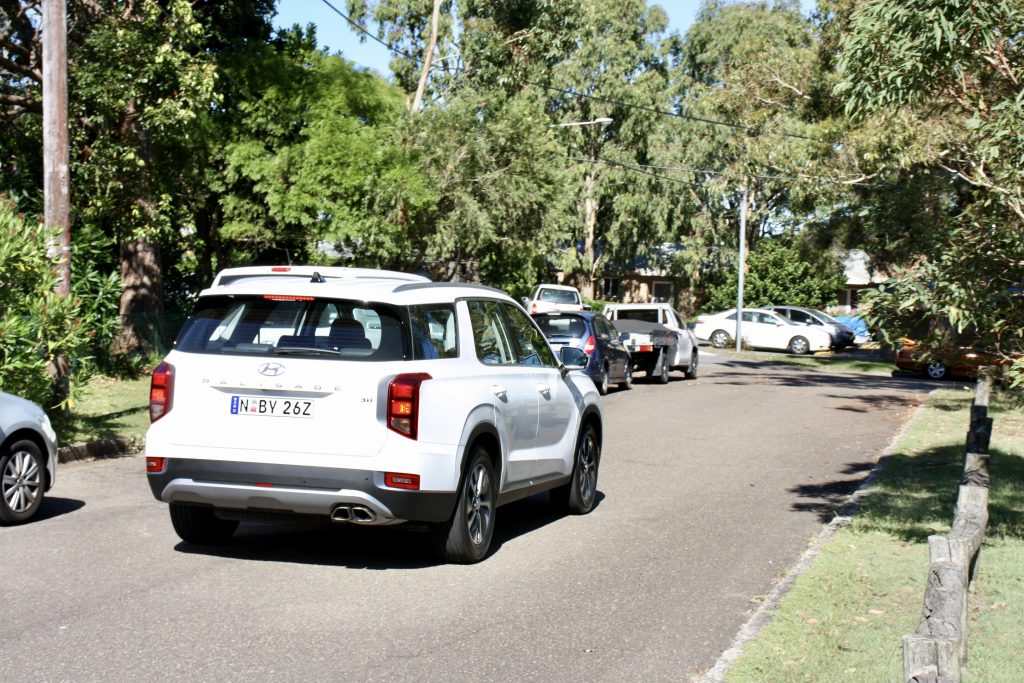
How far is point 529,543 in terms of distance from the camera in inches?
367

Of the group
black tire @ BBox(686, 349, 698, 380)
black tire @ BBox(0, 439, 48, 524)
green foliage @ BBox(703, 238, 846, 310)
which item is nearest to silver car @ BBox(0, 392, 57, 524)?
black tire @ BBox(0, 439, 48, 524)

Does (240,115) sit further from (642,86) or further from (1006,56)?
(642,86)

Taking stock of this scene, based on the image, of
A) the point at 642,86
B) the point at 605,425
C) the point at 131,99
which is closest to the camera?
the point at 605,425

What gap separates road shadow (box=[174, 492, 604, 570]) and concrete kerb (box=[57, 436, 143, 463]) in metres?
4.87

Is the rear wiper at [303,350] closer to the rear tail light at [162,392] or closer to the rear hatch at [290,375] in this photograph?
the rear hatch at [290,375]

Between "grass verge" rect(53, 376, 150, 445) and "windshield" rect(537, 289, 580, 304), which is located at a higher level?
"windshield" rect(537, 289, 580, 304)

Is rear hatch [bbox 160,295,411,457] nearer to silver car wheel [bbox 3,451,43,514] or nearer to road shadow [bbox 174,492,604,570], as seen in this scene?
road shadow [bbox 174,492,604,570]

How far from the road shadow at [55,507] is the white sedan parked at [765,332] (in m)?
40.0

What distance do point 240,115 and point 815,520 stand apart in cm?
1716

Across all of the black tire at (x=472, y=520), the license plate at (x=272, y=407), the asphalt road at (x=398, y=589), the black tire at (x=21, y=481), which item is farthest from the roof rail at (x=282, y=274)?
the black tire at (x=21, y=481)

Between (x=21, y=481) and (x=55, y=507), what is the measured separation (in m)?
0.97

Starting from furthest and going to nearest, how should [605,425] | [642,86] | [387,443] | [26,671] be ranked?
[642,86], [605,425], [387,443], [26,671]

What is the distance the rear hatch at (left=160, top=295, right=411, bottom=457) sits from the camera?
24.7ft

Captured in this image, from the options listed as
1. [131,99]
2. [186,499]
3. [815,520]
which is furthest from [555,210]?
[186,499]
